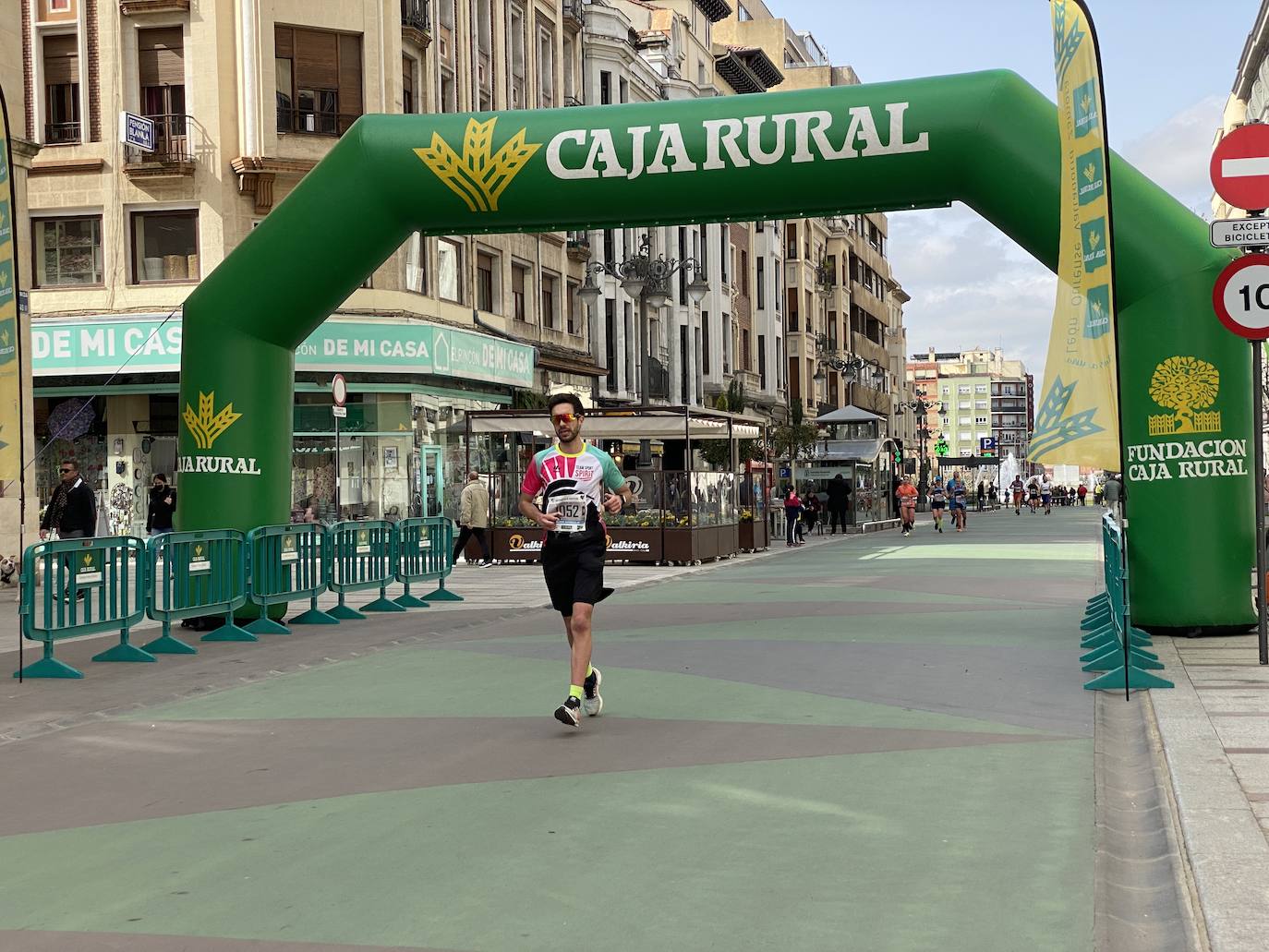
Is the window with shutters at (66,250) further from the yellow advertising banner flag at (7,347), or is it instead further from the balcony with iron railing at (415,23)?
the yellow advertising banner flag at (7,347)

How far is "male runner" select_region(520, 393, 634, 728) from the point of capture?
9.29m

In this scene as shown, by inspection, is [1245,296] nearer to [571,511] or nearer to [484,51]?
[571,511]

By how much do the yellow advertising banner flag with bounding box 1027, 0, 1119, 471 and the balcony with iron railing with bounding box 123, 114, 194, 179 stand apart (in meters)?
24.8

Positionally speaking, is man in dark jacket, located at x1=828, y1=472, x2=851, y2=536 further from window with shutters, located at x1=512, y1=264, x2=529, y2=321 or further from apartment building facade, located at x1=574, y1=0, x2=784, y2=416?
window with shutters, located at x1=512, y1=264, x2=529, y2=321

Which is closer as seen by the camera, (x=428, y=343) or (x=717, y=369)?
(x=428, y=343)

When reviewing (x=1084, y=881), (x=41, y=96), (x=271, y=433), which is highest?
(x=41, y=96)

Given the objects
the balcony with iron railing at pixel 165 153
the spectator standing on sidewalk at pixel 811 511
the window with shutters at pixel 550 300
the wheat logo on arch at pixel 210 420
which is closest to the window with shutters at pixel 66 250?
the balcony with iron railing at pixel 165 153

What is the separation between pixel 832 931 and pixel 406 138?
11160 millimetres

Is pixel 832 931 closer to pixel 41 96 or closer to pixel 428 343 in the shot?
pixel 428 343

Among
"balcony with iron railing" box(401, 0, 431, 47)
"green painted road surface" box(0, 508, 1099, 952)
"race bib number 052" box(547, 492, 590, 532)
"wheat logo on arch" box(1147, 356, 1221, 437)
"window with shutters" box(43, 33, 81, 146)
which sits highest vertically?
"balcony with iron railing" box(401, 0, 431, 47)

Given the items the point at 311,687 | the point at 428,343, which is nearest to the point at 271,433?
the point at 311,687

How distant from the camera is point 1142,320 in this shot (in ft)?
42.4

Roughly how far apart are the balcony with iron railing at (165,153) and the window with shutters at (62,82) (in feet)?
4.32

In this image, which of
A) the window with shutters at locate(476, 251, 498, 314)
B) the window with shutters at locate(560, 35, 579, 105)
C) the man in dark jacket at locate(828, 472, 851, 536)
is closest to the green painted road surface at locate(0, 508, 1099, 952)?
the window with shutters at locate(476, 251, 498, 314)
